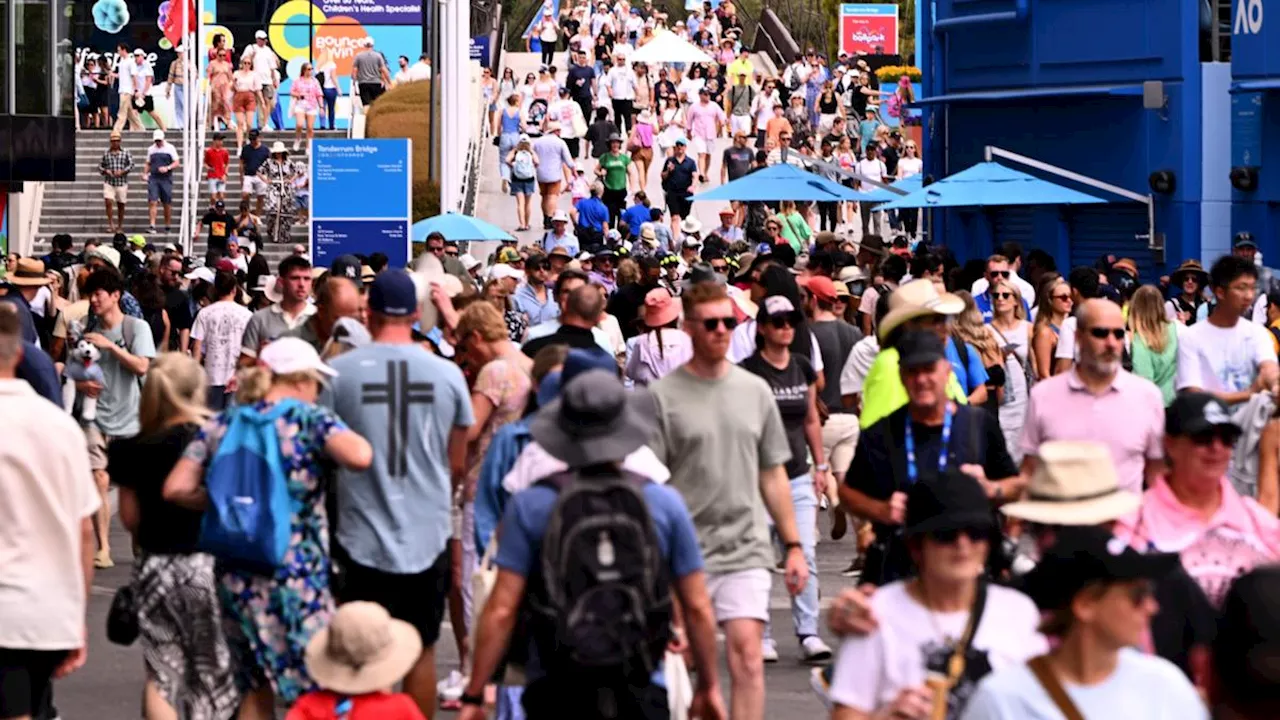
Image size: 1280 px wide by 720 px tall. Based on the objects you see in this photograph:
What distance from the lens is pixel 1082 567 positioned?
4961mm

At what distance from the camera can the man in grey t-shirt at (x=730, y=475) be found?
8352 millimetres

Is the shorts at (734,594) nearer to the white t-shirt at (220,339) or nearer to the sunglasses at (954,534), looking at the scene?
the sunglasses at (954,534)

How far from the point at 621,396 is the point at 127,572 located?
8569mm

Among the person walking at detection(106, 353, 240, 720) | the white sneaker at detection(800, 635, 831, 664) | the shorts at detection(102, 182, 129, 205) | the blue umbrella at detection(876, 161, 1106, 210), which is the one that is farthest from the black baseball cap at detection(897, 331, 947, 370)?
the shorts at detection(102, 182, 129, 205)

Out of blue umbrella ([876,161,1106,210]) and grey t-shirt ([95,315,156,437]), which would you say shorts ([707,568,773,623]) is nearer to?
grey t-shirt ([95,315,156,437])

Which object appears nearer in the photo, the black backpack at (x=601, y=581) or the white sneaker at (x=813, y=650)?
the black backpack at (x=601, y=581)

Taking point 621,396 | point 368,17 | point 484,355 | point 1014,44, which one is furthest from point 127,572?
point 368,17

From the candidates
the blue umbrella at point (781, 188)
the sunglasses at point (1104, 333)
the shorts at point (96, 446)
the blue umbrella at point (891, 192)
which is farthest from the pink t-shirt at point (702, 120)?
the sunglasses at point (1104, 333)

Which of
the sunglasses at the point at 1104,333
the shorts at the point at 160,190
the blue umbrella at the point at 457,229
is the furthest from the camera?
the shorts at the point at 160,190

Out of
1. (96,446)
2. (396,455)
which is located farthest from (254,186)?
(396,455)

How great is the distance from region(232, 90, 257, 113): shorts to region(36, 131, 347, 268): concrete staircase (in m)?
0.70

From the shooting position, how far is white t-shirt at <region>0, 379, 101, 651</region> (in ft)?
24.1

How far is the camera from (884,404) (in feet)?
27.8

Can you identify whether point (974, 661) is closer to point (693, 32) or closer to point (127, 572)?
point (127, 572)
